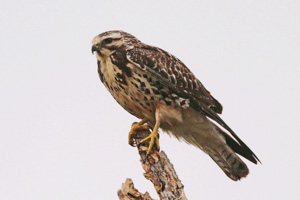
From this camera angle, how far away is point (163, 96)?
7.56 m

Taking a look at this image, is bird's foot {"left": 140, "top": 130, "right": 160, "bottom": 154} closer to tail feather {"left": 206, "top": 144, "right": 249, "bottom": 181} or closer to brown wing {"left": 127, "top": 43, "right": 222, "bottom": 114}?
brown wing {"left": 127, "top": 43, "right": 222, "bottom": 114}

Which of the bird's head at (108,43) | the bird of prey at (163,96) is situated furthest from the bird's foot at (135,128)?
the bird's head at (108,43)

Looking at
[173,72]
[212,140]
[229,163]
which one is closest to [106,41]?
[173,72]

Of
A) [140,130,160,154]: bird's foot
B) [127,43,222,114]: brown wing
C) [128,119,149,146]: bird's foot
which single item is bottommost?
[140,130,160,154]: bird's foot

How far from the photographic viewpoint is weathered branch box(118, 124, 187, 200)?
617 centimetres

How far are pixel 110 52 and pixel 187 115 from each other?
148 centimetres

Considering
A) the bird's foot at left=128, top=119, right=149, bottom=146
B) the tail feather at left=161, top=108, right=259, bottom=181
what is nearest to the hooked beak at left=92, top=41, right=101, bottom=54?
the bird's foot at left=128, top=119, right=149, bottom=146

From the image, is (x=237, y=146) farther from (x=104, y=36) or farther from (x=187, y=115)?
(x=104, y=36)

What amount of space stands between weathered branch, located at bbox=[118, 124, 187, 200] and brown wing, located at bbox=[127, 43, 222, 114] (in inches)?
47.1

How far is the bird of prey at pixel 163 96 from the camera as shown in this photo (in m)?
7.52

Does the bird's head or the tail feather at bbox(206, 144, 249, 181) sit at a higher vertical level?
the bird's head

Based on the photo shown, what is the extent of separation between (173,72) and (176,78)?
112 millimetres

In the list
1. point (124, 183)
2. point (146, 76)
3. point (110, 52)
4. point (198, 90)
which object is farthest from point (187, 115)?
point (124, 183)

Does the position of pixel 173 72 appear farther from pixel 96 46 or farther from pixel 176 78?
pixel 96 46
